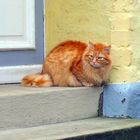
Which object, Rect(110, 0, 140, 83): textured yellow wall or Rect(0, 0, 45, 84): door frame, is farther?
Rect(0, 0, 45, 84): door frame

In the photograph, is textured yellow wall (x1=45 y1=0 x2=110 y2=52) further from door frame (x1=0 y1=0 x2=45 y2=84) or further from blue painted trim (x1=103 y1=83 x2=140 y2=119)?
blue painted trim (x1=103 y1=83 x2=140 y2=119)

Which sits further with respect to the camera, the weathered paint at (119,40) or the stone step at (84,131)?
the weathered paint at (119,40)

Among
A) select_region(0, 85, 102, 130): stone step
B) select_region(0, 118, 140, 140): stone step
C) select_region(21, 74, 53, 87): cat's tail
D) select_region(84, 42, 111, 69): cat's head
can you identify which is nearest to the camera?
select_region(0, 118, 140, 140): stone step

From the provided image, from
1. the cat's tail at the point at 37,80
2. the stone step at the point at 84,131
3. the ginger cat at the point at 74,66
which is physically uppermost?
the ginger cat at the point at 74,66

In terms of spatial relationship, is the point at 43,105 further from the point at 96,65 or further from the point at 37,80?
the point at 96,65

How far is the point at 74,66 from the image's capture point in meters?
5.09

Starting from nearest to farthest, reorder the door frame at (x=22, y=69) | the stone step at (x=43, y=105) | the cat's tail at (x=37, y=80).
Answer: the stone step at (x=43, y=105) → the cat's tail at (x=37, y=80) → the door frame at (x=22, y=69)

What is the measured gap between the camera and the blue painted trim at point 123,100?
5016 mm

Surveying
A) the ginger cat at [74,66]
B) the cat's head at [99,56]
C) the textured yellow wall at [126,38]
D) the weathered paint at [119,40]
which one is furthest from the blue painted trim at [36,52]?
the textured yellow wall at [126,38]

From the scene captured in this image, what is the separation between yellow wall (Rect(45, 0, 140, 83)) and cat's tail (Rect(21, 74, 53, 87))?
0.48 metres

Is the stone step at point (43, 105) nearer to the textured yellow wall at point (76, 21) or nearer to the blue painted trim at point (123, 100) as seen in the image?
the blue painted trim at point (123, 100)

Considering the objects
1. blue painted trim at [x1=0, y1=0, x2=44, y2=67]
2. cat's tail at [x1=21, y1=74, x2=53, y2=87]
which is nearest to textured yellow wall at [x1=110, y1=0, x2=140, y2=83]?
cat's tail at [x1=21, y1=74, x2=53, y2=87]

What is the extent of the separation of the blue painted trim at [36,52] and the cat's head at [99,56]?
2.25ft

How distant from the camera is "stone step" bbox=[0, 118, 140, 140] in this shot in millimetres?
4336
